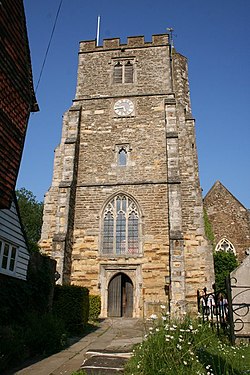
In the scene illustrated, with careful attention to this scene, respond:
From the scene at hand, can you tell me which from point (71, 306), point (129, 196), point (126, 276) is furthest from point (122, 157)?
point (71, 306)

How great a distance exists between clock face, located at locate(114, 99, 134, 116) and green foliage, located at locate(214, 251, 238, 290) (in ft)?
36.3

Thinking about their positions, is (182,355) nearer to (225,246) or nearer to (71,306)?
(71,306)

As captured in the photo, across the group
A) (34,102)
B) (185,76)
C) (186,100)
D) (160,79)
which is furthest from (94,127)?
(34,102)

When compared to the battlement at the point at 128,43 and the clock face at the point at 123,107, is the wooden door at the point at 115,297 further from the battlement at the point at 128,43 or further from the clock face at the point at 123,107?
the battlement at the point at 128,43

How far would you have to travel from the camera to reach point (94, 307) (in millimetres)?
14781

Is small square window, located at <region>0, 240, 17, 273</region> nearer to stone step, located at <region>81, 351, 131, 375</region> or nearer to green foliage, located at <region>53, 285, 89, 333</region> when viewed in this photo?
stone step, located at <region>81, 351, 131, 375</region>

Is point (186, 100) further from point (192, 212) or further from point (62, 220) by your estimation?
point (62, 220)

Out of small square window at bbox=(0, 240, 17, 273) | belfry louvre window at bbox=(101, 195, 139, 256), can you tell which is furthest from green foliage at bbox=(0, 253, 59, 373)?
belfry louvre window at bbox=(101, 195, 139, 256)

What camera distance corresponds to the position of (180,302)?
13469 millimetres


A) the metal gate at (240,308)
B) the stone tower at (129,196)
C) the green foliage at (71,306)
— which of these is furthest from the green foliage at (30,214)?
the metal gate at (240,308)

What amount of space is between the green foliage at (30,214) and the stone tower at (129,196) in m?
20.5

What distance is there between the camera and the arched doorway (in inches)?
615

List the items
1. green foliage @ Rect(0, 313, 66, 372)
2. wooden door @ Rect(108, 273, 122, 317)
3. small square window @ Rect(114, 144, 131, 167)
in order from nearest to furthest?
1. green foliage @ Rect(0, 313, 66, 372)
2. wooden door @ Rect(108, 273, 122, 317)
3. small square window @ Rect(114, 144, 131, 167)

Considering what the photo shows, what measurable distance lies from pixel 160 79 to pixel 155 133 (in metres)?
4.25
